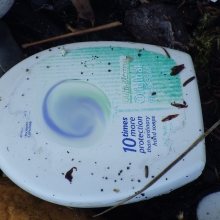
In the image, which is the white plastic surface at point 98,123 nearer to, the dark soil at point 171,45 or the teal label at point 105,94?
the teal label at point 105,94

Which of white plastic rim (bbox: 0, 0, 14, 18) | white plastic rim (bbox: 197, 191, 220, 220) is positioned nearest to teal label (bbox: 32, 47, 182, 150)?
white plastic rim (bbox: 0, 0, 14, 18)

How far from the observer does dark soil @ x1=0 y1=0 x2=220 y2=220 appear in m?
1.29

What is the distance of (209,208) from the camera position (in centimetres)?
125

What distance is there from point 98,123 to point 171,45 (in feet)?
1.37

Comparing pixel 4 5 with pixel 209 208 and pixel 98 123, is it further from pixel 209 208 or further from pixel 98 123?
pixel 209 208

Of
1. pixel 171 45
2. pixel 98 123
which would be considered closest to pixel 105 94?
pixel 98 123

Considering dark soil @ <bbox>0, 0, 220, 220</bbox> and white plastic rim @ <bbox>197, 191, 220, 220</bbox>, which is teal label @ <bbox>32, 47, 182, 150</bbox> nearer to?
dark soil @ <bbox>0, 0, 220, 220</bbox>

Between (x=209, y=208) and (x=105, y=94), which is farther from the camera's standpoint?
(x=209, y=208)

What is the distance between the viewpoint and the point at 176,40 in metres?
1.27

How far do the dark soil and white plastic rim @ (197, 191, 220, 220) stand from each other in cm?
2

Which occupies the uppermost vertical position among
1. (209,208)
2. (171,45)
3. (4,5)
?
(4,5)

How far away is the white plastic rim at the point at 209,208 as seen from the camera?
123cm

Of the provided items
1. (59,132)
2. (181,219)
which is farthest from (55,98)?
(181,219)

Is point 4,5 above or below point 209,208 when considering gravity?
above
